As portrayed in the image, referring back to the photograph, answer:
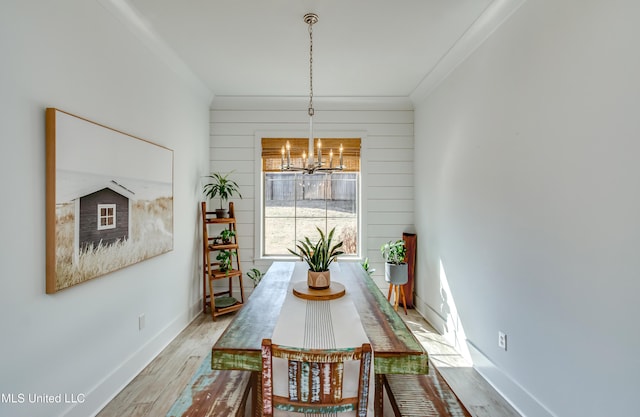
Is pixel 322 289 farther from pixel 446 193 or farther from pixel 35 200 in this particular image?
pixel 446 193

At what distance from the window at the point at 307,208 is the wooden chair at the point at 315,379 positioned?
3.13 metres

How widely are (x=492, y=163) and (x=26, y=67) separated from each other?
285 centimetres

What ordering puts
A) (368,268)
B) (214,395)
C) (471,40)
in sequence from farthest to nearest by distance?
1. (368,268)
2. (471,40)
3. (214,395)

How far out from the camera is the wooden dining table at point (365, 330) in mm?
1288

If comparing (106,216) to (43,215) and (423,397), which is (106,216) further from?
(423,397)

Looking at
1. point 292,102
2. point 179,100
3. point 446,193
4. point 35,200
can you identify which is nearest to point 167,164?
point 179,100

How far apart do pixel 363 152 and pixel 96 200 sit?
3.04 meters

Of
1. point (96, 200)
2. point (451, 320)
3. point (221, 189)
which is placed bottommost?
point (451, 320)

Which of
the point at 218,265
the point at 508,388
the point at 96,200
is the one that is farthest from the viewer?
the point at 218,265

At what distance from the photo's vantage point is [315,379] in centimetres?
111

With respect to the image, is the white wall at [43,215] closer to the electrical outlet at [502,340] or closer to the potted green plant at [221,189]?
the potted green plant at [221,189]
